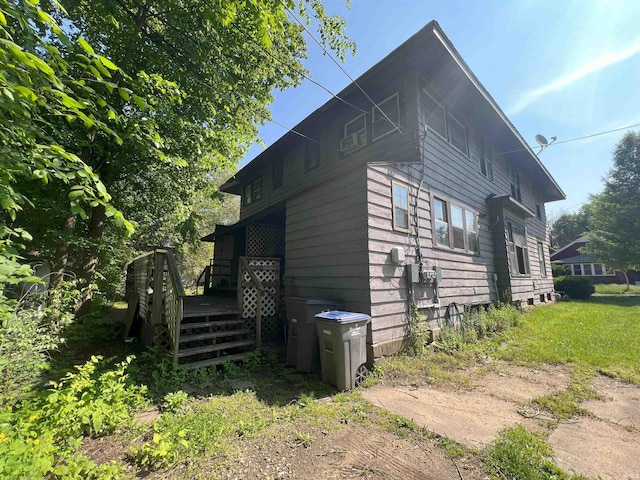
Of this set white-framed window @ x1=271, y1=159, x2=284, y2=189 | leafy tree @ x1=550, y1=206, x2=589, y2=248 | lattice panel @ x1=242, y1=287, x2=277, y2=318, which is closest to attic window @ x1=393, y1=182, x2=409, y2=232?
lattice panel @ x1=242, y1=287, x2=277, y2=318

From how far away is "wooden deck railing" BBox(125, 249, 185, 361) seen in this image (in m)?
4.61

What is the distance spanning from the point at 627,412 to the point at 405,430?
2.73m

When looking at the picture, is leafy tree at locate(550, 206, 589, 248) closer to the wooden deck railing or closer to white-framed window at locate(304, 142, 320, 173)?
white-framed window at locate(304, 142, 320, 173)

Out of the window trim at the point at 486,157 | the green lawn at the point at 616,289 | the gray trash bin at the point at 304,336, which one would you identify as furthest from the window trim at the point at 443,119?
the green lawn at the point at 616,289

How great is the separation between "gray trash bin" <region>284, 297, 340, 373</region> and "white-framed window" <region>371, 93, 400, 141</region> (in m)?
4.97

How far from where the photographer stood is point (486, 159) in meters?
10.0

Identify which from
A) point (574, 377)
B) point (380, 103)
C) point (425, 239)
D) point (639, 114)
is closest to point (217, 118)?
point (380, 103)

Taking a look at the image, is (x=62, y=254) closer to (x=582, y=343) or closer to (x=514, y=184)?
(x=582, y=343)

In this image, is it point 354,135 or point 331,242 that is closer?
point 331,242

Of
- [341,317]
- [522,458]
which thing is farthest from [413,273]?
[522,458]

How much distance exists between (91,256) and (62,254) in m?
0.97

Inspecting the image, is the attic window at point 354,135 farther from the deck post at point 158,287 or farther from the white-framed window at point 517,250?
the white-framed window at point 517,250

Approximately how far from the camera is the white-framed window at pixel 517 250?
31.7ft

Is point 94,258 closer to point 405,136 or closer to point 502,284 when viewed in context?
point 405,136
